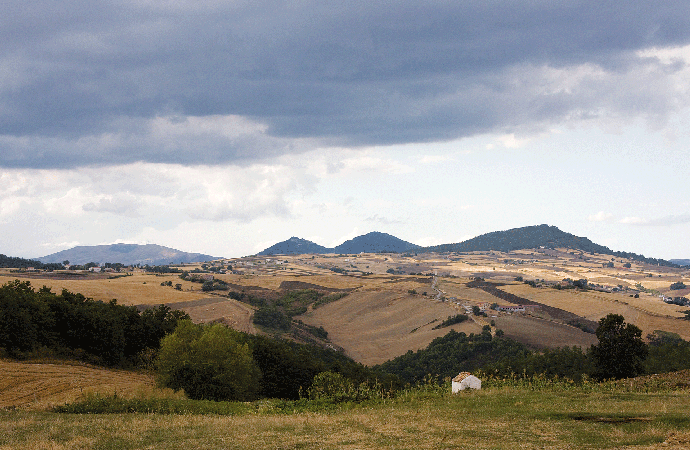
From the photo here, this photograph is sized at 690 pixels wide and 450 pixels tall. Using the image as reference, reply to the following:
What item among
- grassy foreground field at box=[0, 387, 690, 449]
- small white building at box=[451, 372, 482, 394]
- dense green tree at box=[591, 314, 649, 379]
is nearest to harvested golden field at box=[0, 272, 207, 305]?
dense green tree at box=[591, 314, 649, 379]

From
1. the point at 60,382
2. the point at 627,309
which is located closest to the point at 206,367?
the point at 60,382

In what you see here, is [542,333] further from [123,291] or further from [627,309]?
[123,291]

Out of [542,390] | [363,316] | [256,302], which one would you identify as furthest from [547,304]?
[542,390]

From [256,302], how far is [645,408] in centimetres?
17208

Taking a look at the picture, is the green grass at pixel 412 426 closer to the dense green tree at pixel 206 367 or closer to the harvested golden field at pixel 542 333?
the dense green tree at pixel 206 367

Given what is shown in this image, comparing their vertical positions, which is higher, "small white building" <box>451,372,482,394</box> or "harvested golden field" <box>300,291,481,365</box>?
"small white building" <box>451,372,482,394</box>

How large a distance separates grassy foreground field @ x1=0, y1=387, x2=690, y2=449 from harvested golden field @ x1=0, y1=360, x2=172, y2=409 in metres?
14.8

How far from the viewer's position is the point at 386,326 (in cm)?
17238

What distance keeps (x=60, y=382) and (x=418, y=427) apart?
41.7 meters

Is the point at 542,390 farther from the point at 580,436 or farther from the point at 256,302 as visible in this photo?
the point at 256,302

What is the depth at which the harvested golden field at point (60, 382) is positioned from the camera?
44406mm

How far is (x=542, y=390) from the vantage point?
1422 inches

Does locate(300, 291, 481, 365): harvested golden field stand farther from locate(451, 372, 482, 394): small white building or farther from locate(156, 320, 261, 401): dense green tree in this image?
locate(451, 372, 482, 394): small white building

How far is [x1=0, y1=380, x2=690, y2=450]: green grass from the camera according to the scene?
67.2 ft
